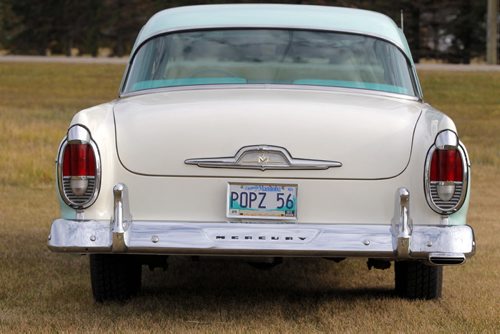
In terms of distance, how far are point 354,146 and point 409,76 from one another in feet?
3.61

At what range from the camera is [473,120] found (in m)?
20.0

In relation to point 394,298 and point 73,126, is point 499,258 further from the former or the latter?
point 73,126

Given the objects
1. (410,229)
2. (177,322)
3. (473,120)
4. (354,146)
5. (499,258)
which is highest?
(354,146)

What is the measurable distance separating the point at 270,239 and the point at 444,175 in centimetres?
83

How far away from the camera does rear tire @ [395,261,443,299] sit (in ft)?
19.7

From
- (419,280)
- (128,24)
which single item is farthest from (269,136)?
(128,24)

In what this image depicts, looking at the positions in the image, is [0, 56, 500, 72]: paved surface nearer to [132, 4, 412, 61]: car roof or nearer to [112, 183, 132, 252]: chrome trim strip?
[132, 4, 412, 61]: car roof

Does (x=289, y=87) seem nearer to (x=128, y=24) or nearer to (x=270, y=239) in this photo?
(x=270, y=239)

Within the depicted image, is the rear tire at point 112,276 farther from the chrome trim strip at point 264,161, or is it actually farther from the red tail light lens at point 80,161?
the chrome trim strip at point 264,161

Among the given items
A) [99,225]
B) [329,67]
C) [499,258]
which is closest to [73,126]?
[99,225]

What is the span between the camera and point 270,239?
16.8 ft

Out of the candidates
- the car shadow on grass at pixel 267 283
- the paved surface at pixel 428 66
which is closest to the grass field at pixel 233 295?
the car shadow on grass at pixel 267 283

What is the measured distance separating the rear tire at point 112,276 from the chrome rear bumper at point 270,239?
0.56m

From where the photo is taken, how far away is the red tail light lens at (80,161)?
5.25 m
